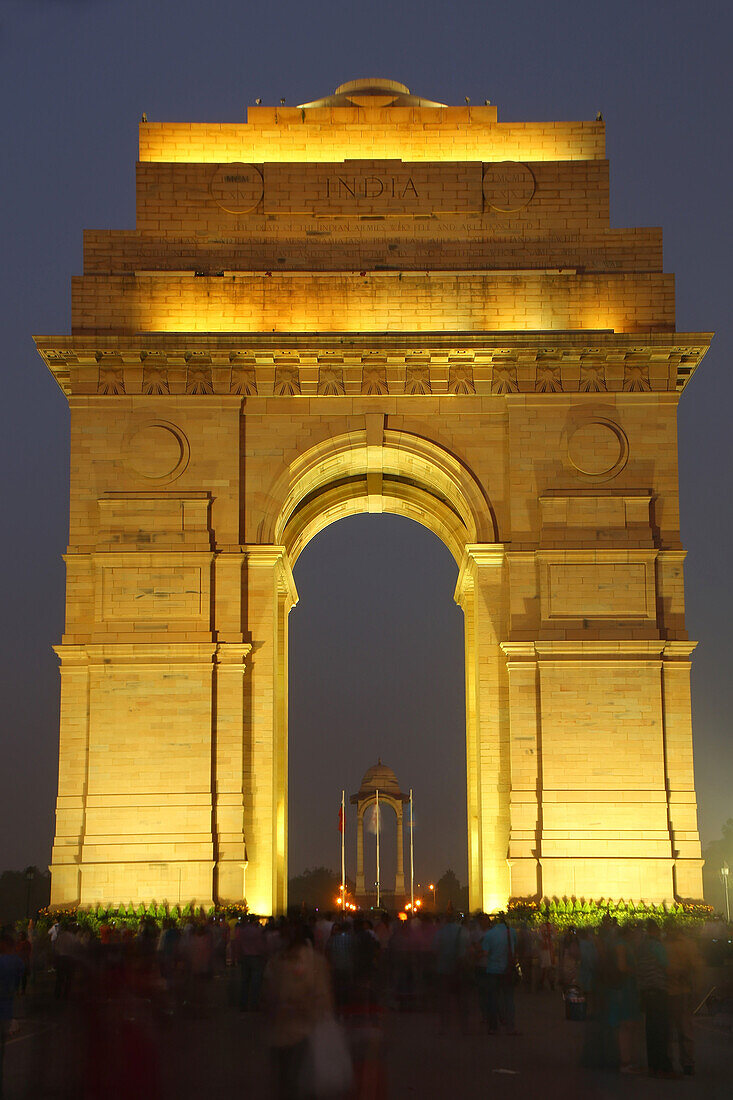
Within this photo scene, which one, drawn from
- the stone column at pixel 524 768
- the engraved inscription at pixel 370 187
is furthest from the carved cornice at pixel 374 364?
the stone column at pixel 524 768

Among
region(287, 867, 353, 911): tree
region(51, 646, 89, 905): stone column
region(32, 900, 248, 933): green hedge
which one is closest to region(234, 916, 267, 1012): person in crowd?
region(32, 900, 248, 933): green hedge

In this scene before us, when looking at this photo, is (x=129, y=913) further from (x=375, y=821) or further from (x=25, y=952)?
(x=375, y=821)

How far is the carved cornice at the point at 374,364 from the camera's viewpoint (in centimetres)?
3136

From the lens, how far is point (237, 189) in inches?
1313

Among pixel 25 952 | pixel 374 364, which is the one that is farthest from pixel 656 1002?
pixel 374 364

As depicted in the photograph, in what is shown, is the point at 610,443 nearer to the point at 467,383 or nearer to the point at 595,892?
the point at 467,383

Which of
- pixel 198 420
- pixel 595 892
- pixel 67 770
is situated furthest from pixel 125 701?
→ pixel 595 892

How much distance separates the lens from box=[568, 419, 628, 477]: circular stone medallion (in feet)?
104

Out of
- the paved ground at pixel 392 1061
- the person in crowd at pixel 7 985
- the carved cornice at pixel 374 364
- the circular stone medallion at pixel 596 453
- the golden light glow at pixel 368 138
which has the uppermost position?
the golden light glow at pixel 368 138

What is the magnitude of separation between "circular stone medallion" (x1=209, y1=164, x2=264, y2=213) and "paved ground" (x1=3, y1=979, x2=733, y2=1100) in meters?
18.9

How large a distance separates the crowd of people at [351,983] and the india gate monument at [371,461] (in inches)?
128

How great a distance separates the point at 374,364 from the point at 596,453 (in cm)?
526

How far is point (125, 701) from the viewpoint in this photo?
1194 inches

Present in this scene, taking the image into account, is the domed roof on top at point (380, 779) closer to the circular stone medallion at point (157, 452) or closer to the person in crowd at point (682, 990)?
the circular stone medallion at point (157, 452)
